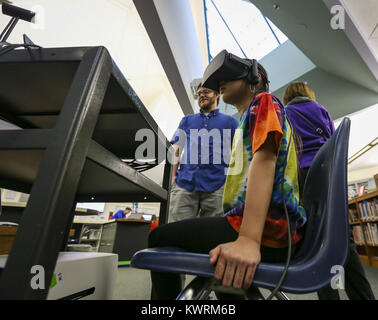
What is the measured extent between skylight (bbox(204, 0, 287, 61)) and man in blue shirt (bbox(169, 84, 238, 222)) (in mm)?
2843

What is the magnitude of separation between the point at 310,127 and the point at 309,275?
3.10ft

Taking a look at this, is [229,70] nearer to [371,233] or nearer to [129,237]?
[129,237]

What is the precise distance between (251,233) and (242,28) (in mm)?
5275

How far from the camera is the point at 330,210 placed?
44cm

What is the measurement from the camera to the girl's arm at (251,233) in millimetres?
407

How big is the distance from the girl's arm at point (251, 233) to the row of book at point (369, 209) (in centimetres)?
362

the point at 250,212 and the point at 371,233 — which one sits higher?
the point at 371,233

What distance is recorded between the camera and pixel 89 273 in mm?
741

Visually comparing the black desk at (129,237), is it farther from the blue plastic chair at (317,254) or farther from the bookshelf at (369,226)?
the bookshelf at (369,226)

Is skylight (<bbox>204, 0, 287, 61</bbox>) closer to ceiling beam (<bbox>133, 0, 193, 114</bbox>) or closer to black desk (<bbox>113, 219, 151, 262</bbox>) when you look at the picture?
ceiling beam (<bbox>133, 0, 193, 114</bbox>)

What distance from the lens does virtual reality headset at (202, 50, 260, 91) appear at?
2.25 ft

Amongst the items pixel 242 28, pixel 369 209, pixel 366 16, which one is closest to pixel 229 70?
pixel 366 16

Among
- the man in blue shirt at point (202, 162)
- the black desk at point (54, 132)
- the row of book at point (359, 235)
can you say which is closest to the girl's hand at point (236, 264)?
the black desk at point (54, 132)
